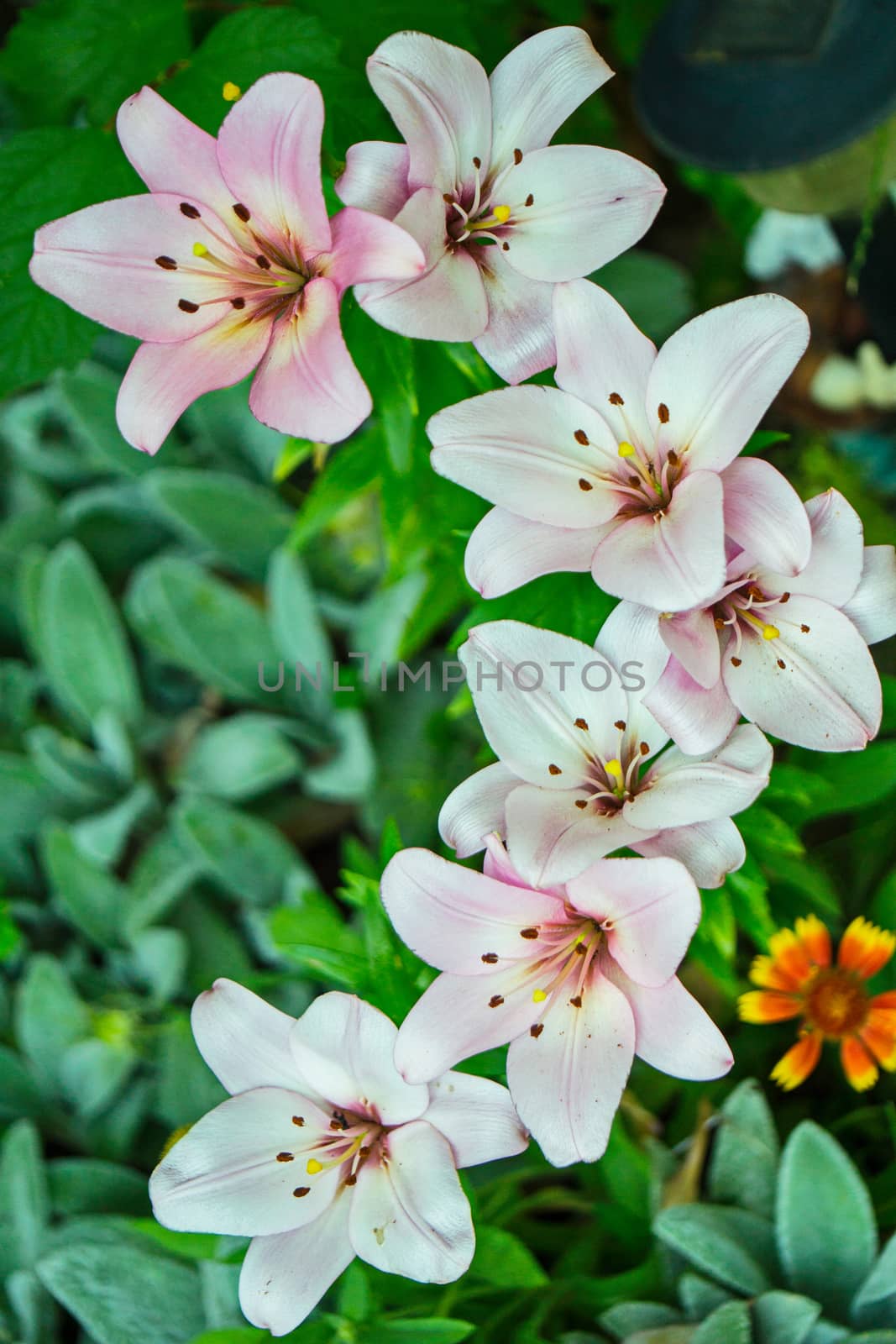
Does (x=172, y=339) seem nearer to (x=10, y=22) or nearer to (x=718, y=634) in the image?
(x=718, y=634)

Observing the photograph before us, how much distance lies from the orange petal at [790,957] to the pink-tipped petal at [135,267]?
576 mm

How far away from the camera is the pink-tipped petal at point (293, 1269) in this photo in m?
0.65

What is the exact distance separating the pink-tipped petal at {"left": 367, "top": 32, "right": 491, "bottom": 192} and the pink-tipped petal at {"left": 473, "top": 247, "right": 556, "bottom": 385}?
2.3 inches

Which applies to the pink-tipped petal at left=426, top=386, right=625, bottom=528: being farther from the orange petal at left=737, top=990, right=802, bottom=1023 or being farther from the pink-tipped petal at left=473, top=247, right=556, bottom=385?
the orange petal at left=737, top=990, right=802, bottom=1023

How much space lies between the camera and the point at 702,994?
1.13 meters

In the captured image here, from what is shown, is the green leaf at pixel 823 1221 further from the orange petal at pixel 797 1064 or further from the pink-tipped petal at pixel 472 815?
the pink-tipped petal at pixel 472 815

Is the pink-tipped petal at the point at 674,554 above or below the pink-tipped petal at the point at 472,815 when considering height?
above

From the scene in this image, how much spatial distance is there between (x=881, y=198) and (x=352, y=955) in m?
0.88

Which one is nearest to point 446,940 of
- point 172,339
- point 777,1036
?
point 172,339

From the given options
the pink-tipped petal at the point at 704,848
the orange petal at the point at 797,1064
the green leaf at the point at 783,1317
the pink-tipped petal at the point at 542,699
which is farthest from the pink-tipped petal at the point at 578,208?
the green leaf at the point at 783,1317

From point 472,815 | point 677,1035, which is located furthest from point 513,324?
point 677,1035

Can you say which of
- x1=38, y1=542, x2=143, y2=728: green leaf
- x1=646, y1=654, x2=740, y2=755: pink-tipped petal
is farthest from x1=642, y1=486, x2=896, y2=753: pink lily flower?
x1=38, y1=542, x2=143, y2=728: green leaf

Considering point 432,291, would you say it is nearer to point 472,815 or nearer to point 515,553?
point 515,553

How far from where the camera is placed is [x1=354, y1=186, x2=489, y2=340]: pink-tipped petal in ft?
1.98
